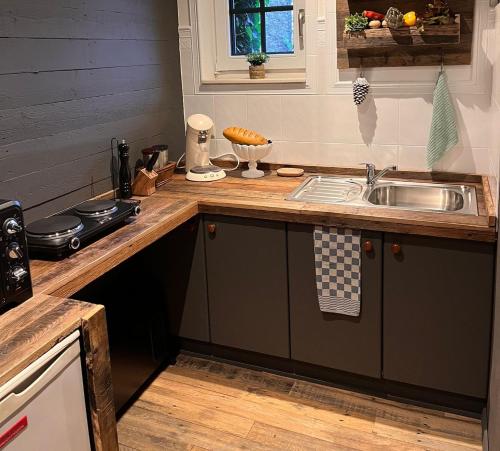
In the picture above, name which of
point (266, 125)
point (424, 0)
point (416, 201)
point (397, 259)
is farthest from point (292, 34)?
point (397, 259)

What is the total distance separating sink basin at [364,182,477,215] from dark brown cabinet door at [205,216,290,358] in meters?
0.49

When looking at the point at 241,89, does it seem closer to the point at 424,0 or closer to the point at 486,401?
the point at 424,0

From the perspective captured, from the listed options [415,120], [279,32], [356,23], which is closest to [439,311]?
[415,120]

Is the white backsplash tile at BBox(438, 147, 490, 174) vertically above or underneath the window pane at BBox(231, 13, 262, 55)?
underneath

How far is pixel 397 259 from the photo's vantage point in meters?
2.30

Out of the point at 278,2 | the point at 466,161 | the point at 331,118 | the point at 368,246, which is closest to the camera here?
the point at 368,246

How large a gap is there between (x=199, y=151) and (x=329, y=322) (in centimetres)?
107

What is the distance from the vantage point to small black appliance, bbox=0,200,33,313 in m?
1.61

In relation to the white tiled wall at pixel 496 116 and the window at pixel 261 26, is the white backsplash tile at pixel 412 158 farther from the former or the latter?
the window at pixel 261 26

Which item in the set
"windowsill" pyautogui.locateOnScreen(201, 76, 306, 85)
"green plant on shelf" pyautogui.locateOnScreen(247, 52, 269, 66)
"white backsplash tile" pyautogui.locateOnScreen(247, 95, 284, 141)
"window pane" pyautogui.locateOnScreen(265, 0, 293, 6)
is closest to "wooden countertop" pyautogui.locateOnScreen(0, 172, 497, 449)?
"white backsplash tile" pyautogui.locateOnScreen(247, 95, 284, 141)

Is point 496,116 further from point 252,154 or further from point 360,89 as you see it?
point 252,154

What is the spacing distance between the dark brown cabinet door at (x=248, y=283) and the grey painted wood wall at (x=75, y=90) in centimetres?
59

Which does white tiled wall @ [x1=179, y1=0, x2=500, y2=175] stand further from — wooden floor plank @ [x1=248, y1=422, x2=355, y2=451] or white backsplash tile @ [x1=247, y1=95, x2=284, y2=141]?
wooden floor plank @ [x1=248, y1=422, x2=355, y2=451]

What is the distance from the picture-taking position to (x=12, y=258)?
1.63 metres
